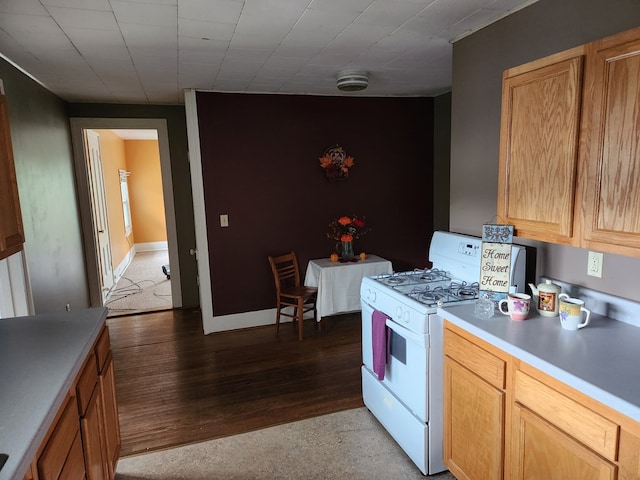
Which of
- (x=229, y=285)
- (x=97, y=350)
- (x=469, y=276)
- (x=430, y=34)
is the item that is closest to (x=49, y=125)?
(x=229, y=285)

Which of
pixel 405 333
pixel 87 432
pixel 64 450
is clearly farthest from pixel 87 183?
pixel 405 333

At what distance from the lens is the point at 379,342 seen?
91.8 inches

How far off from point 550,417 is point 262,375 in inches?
87.3

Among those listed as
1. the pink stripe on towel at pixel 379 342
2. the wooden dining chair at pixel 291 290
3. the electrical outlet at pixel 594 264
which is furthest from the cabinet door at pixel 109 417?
the electrical outlet at pixel 594 264

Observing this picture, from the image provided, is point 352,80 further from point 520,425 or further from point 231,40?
point 520,425

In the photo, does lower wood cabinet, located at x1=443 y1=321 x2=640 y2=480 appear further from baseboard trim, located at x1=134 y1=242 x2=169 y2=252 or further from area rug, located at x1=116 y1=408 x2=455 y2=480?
baseboard trim, located at x1=134 y1=242 x2=169 y2=252

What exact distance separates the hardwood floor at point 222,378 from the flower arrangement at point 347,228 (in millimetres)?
883

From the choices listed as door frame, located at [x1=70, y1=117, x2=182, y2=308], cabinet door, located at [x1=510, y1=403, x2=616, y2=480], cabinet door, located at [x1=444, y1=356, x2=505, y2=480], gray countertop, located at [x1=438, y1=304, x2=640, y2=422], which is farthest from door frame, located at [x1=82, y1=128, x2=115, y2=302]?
cabinet door, located at [x1=510, y1=403, x2=616, y2=480]

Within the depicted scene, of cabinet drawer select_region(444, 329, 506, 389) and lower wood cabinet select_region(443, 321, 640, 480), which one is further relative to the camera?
cabinet drawer select_region(444, 329, 506, 389)

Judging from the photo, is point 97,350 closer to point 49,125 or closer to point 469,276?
point 469,276

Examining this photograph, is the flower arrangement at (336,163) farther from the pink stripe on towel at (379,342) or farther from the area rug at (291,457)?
the area rug at (291,457)

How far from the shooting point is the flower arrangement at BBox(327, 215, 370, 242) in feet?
13.7

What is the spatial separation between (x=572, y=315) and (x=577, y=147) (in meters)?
0.65

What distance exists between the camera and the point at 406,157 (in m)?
4.64
